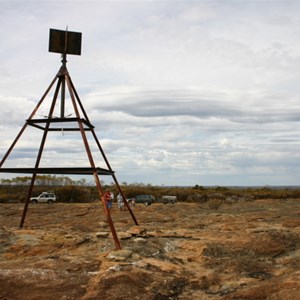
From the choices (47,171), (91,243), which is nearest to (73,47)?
(47,171)

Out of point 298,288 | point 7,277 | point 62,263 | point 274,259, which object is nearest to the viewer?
point 298,288

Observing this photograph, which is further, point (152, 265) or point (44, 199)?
point (44, 199)

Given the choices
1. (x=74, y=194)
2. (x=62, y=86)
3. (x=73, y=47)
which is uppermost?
(x=73, y=47)

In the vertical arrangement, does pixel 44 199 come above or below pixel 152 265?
below

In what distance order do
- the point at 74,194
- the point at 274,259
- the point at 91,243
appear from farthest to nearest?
the point at 74,194 → the point at 91,243 → the point at 274,259

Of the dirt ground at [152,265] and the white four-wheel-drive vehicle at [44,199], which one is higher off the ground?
the dirt ground at [152,265]

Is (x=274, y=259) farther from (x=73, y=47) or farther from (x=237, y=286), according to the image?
(x=73, y=47)

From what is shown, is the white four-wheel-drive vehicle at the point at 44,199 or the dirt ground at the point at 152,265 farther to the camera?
the white four-wheel-drive vehicle at the point at 44,199

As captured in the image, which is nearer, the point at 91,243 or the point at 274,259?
the point at 274,259

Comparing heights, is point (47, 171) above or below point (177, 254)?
above

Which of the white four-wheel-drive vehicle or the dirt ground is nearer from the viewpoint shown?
the dirt ground

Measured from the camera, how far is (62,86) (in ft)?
38.7

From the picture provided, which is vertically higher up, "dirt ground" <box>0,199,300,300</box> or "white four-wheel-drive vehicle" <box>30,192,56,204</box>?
"dirt ground" <box>0,199,300,300</box>

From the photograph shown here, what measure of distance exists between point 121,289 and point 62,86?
23.2 feet
